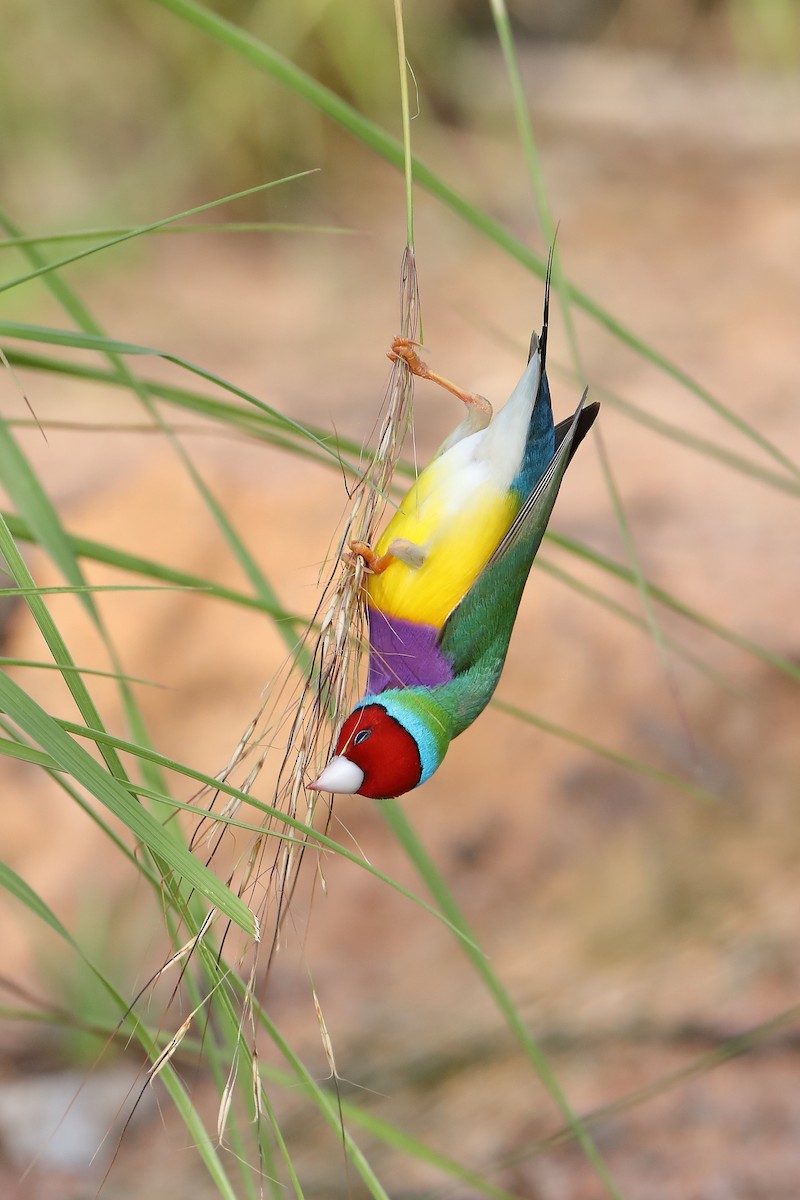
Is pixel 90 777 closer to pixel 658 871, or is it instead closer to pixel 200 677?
pixel 658 871

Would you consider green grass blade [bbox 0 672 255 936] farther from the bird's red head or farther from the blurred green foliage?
the blurred green foliage

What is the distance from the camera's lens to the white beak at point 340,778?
0.45 metres

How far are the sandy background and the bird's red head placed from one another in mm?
279

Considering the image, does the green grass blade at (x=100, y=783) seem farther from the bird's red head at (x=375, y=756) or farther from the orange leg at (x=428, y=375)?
the orange leg at (x=428, y=375)

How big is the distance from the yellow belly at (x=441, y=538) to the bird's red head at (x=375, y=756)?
76mm

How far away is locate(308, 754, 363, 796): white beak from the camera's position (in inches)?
17.8

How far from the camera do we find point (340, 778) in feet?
1.52

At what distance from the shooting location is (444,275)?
3.22 meters

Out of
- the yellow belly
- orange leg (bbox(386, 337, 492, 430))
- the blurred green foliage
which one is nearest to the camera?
orange leg (bbox(386, 337, 492, 430))

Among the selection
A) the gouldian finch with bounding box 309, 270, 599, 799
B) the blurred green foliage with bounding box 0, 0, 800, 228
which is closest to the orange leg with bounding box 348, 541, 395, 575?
the gouldian finch with bounding box 309, 270, 599, 799

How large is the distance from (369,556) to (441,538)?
0.09 m

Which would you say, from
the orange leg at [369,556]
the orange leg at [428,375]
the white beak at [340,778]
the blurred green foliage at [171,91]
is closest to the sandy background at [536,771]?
the orange leg at [428,375]

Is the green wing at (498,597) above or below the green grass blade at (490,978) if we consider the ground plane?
above

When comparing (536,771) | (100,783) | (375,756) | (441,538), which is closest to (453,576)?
(441,538)
